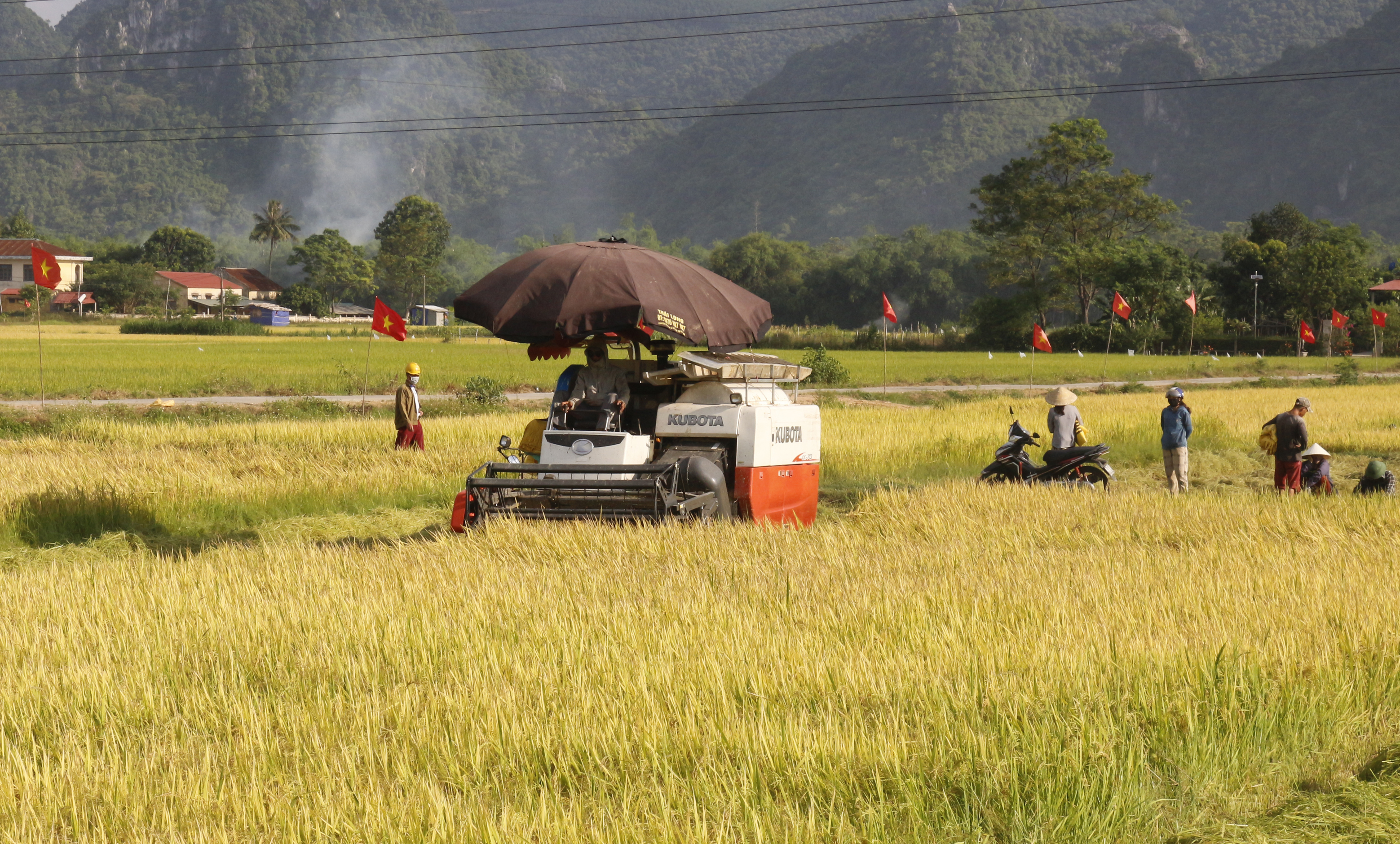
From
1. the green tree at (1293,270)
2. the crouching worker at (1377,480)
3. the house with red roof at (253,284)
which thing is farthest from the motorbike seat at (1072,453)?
the house with red roof at (253,284)

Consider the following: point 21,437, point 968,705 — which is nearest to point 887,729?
point 968,705

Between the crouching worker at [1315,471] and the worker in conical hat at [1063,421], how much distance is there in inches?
97.4

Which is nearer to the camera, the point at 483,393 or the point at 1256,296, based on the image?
the point at 483,393

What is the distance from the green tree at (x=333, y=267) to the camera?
451ft

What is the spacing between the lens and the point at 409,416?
1703 centimetres

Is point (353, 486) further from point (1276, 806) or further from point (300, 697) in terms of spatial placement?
point (1276, 806)

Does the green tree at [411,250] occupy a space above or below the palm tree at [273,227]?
below

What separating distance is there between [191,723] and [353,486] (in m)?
9.60

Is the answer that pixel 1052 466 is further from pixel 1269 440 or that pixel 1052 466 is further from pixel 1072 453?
pixel 1269 440

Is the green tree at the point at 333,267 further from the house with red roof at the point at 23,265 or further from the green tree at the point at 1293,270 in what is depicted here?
the green tree at the point at 1293,270

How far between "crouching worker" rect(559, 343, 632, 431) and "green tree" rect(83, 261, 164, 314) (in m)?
112

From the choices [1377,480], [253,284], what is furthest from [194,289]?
[1377,480]

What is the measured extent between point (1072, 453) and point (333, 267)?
133 meters

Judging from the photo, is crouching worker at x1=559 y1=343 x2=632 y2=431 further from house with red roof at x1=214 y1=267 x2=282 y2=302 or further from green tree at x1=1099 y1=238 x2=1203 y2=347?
house with red roof at x1=214 y1=267 x2=282 y2=302
